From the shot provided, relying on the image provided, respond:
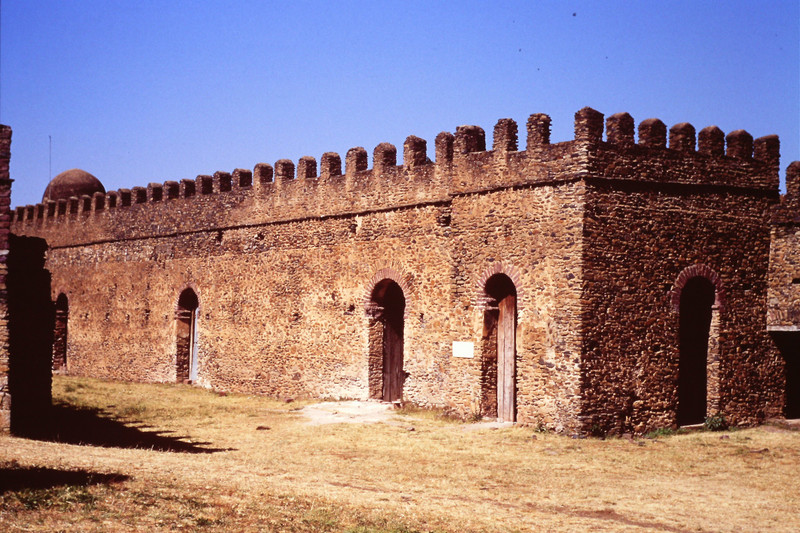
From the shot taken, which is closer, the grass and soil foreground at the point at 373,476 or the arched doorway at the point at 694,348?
the grass and soil foreground at the point at 373,476

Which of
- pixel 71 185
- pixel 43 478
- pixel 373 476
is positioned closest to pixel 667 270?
pixel 373 476

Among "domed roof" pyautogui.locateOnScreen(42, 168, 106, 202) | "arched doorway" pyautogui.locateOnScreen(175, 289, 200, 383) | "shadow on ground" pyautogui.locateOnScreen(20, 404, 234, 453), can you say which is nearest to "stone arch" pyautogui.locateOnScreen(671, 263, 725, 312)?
"shadow on ground" pyautogui.locateOnScreen(20, 404, 234, 453)

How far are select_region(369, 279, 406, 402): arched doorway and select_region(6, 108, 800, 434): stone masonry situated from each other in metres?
0.04

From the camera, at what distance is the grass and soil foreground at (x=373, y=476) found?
27.7 feet

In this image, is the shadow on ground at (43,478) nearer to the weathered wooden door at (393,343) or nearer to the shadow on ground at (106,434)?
the shadow on ground at (106,434)

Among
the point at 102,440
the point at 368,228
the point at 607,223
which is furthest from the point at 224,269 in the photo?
the point at 607,223

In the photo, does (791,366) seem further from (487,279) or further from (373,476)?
(373,476)

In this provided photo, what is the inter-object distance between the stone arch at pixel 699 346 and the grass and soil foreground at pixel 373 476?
1066 millimetres

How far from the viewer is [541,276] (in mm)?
15547

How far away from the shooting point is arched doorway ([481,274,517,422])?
1645 centimetres

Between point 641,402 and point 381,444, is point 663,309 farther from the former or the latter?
point 381,444

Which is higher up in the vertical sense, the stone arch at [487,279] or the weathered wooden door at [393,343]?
the stone arch at [487,279]

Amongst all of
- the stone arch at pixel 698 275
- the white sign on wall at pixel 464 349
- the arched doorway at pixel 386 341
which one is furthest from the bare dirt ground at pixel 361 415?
the stone arch at pixel 698 275

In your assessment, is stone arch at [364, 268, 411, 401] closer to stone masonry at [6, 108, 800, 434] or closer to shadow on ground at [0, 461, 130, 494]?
stone masonry at [6, 108, 800, 434]
